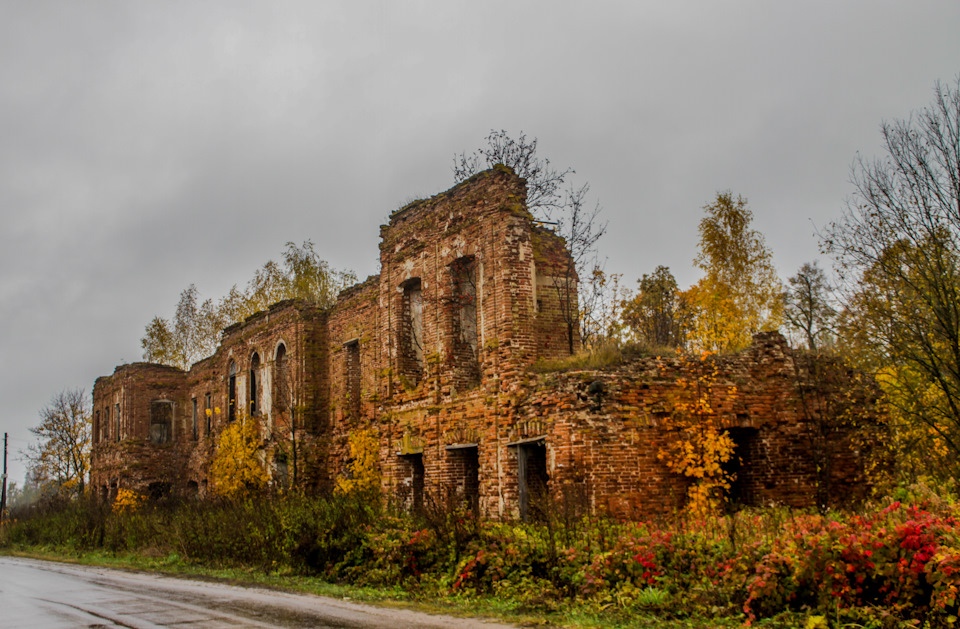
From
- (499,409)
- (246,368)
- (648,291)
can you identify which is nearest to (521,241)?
(499,409)

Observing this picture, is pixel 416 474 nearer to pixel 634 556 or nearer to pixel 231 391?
pixel 634 556

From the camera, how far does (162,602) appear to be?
1145 centimetres

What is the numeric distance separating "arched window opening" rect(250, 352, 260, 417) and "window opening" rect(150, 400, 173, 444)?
11.3 meters

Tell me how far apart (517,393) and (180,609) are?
24.5ft

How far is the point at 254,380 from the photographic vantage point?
30.8 m

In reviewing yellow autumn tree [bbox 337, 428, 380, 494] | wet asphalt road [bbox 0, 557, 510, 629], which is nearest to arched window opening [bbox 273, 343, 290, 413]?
yellow autumn tree [bbox 337, 428, 380, 494]

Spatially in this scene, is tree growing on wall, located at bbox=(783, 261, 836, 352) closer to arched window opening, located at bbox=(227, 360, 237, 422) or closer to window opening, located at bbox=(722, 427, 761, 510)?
window opening, located at bbox=(722, 427, 761, 510)

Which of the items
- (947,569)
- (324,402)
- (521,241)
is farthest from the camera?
(324,402)

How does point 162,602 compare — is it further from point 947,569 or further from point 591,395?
point 947,569

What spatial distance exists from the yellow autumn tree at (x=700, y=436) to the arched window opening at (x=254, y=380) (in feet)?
65.0

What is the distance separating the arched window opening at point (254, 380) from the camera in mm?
30317

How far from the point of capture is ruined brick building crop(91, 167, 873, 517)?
46.7 feet

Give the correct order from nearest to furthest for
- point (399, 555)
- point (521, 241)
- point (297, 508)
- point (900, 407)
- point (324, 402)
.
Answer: point (399, 555), point (900, 407), point (297, 508), point (521, 241), point (324, 402)

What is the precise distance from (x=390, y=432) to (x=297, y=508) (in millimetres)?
4750
